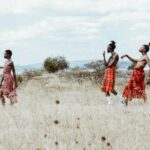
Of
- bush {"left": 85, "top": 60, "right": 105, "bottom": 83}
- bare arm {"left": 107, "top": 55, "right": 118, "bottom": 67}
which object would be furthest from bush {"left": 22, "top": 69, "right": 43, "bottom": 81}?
bare arm {"left": 107, "top": 55, "right": 118, "bottom": 67}

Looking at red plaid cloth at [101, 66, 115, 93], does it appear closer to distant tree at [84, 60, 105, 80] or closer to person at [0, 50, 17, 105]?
person at [0, 50, 17, 105]

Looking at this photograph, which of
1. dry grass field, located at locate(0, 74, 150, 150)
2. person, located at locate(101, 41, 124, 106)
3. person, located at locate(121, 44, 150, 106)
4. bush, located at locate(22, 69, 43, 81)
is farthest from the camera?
bush, located at locate(22, 69, 43, 81)

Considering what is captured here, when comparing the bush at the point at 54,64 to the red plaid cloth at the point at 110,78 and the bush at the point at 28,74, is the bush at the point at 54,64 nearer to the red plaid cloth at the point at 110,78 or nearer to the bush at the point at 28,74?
the bush at the point at 28,74

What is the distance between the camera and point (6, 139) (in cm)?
860

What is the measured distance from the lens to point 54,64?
47.7 meters

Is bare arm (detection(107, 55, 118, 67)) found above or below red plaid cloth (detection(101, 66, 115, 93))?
above

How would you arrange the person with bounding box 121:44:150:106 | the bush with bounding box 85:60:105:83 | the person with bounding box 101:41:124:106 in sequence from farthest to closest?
the bush with bounding box 85:60:105:83 < the person with bounding box 121:44:150:106 < the person with bounding box 101:41:124:106

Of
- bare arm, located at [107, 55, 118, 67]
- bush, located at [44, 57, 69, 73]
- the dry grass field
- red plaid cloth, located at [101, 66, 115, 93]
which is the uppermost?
bare arm, located at [107, 55, 118, 67]

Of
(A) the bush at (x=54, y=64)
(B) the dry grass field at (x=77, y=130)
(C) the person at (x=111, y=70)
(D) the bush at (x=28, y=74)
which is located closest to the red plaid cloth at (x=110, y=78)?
(C) the person at (x=111, y=70)

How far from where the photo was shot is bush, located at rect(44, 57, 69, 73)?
4728 cm

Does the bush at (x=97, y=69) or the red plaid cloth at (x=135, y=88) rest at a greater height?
the red plaid cloth at (x=135, y=88)

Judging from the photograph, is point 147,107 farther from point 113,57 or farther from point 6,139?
point 6,139

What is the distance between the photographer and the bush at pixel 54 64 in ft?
155

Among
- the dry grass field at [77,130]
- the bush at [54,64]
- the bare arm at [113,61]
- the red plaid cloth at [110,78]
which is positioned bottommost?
the bush at [54,64]
